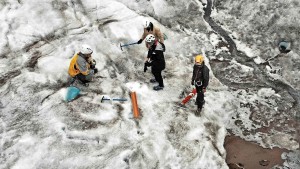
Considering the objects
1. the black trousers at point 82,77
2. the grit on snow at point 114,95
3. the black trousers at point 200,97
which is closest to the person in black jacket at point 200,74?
the black trousers at point 200,97

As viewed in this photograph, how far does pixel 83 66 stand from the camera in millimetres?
8031

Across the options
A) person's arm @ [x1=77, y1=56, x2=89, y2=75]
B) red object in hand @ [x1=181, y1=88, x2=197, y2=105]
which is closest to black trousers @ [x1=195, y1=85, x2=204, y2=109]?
red object in hand @ [x1=181, y1=88, x2=197, y2=105]

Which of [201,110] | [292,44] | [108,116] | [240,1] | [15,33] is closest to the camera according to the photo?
[108,116]

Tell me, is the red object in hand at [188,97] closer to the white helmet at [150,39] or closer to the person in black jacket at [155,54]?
the person in black jacket at [155,54]

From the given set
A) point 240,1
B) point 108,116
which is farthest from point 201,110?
point 240,1

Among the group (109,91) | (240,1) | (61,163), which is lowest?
(61,163)

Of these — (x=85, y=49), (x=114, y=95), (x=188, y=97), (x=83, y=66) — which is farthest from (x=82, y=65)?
(x=188, y=97)

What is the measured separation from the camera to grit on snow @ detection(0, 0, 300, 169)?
7.21 metres

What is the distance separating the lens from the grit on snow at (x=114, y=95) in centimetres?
721

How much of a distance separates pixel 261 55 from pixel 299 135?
10.9ft

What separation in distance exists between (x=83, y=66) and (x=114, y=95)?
116 centimetres

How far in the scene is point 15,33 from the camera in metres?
9.81

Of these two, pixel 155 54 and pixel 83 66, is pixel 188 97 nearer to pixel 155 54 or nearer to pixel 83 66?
pixel 155 54

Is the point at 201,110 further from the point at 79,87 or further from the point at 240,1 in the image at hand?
the point at 240,1
